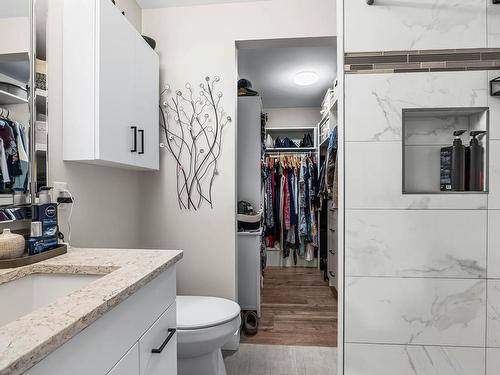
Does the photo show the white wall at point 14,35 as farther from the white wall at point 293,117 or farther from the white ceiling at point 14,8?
the white wall at point 293,117

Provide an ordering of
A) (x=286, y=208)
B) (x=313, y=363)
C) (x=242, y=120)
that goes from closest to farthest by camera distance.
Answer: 1. (x=313, y=363)
2. (x=242, y=120)
3. (x=286, y=208)

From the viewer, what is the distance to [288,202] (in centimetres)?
414

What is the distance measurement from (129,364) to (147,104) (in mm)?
1415

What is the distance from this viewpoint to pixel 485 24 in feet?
4.55

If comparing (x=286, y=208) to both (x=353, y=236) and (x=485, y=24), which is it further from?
(x=485, y=24)

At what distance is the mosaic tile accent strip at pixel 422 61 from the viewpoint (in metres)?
1.38

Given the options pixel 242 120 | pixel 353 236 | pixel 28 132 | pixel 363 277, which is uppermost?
pixel 242 120

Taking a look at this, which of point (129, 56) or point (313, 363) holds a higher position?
point (129, 56)

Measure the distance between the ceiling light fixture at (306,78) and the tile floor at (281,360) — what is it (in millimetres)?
2785

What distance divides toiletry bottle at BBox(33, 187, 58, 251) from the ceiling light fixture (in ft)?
9.90

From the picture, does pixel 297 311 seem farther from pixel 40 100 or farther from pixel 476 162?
pixel 40 100

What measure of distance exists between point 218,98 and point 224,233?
916 millimetres

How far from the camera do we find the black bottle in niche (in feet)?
4.66

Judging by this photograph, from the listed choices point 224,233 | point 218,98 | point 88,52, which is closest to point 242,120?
point 218,98
